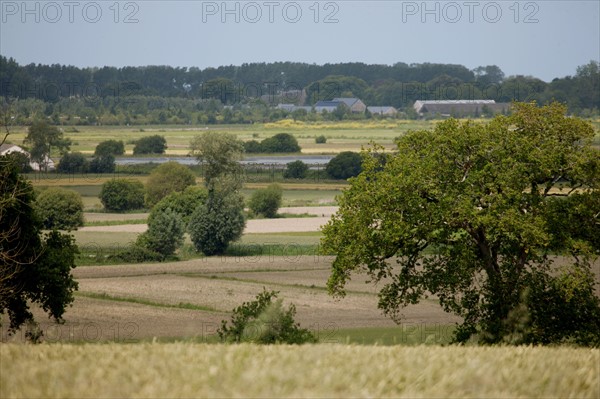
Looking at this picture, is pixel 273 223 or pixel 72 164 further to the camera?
pixel 72 164

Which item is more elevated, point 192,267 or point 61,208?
point 61,208

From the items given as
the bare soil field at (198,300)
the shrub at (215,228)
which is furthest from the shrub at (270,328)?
the shrub at (215,228)

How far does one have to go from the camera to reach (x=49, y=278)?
124 ft

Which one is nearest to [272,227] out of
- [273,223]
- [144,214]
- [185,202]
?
[273,223]

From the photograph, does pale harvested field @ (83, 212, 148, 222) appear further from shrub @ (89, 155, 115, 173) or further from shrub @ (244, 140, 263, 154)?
shrub @ (244, 140, 263, 154)

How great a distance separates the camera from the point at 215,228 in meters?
78.7

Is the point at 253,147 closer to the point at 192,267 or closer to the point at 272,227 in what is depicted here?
the point at 272,227

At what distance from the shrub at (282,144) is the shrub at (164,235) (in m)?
85.9

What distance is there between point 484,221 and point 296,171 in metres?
99.3

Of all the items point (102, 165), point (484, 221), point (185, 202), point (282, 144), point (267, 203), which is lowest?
point (267, 203)

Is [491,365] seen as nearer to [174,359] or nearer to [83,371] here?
[174,359]

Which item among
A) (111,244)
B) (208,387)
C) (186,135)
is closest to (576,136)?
(208,387)

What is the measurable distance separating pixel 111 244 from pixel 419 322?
38.0 meters

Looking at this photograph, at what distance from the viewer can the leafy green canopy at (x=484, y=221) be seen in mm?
30609
